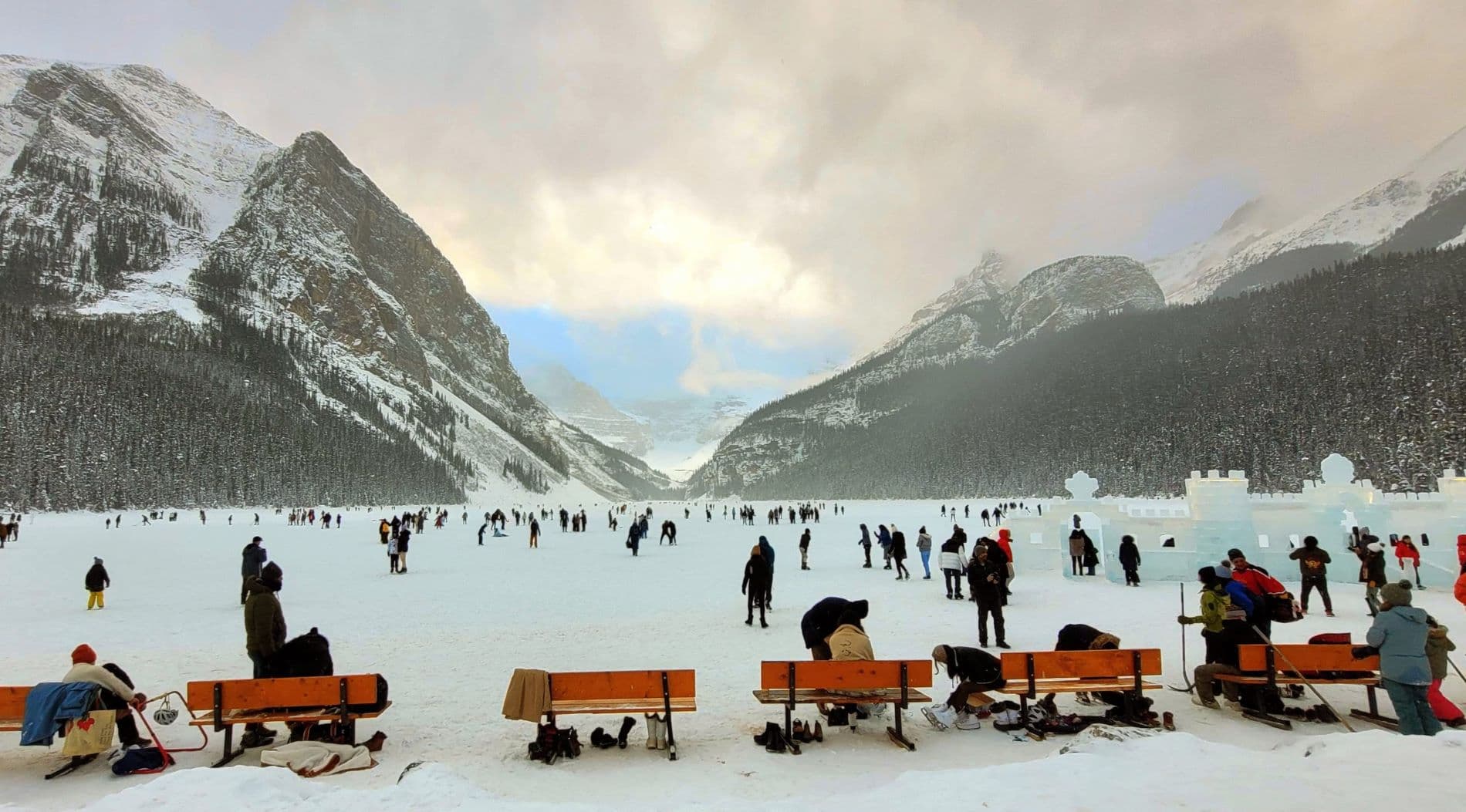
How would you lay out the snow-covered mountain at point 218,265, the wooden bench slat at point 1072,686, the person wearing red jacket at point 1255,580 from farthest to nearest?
the snow-covered mountain at point 218,265
the person wearing red jacket at point 1255,580
the wooden bench slat at point 1072,686

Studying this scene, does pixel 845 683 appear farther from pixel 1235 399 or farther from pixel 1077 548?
pixel 1235 399

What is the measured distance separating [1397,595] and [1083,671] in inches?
108

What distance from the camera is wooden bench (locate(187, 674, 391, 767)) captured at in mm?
6570

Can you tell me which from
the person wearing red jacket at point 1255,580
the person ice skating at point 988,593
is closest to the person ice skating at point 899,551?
the person ice skating at point 988,593

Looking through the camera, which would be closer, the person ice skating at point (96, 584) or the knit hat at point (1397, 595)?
the knit hat at point (1397, 595)

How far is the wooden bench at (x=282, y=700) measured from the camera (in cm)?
657

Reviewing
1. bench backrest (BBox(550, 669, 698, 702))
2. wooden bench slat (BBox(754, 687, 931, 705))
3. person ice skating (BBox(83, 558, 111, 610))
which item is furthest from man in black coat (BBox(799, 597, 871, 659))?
person ice skating (BBox(83, 558, 111, 610))

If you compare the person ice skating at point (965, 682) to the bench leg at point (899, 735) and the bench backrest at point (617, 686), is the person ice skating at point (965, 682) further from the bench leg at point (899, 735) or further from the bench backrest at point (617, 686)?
the bench backrest at point (617, 686)

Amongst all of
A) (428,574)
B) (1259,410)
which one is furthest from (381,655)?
(1259,410)

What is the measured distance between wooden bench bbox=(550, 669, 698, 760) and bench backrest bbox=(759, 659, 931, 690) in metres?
0.82

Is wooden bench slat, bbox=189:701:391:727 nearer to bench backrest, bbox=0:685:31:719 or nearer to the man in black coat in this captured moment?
bench backrest, bbox=0:685:31:719

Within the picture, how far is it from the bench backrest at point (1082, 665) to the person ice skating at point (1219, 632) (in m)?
0.89

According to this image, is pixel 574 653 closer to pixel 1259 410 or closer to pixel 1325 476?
pixel 1325 476

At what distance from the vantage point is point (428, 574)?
2400 cm
